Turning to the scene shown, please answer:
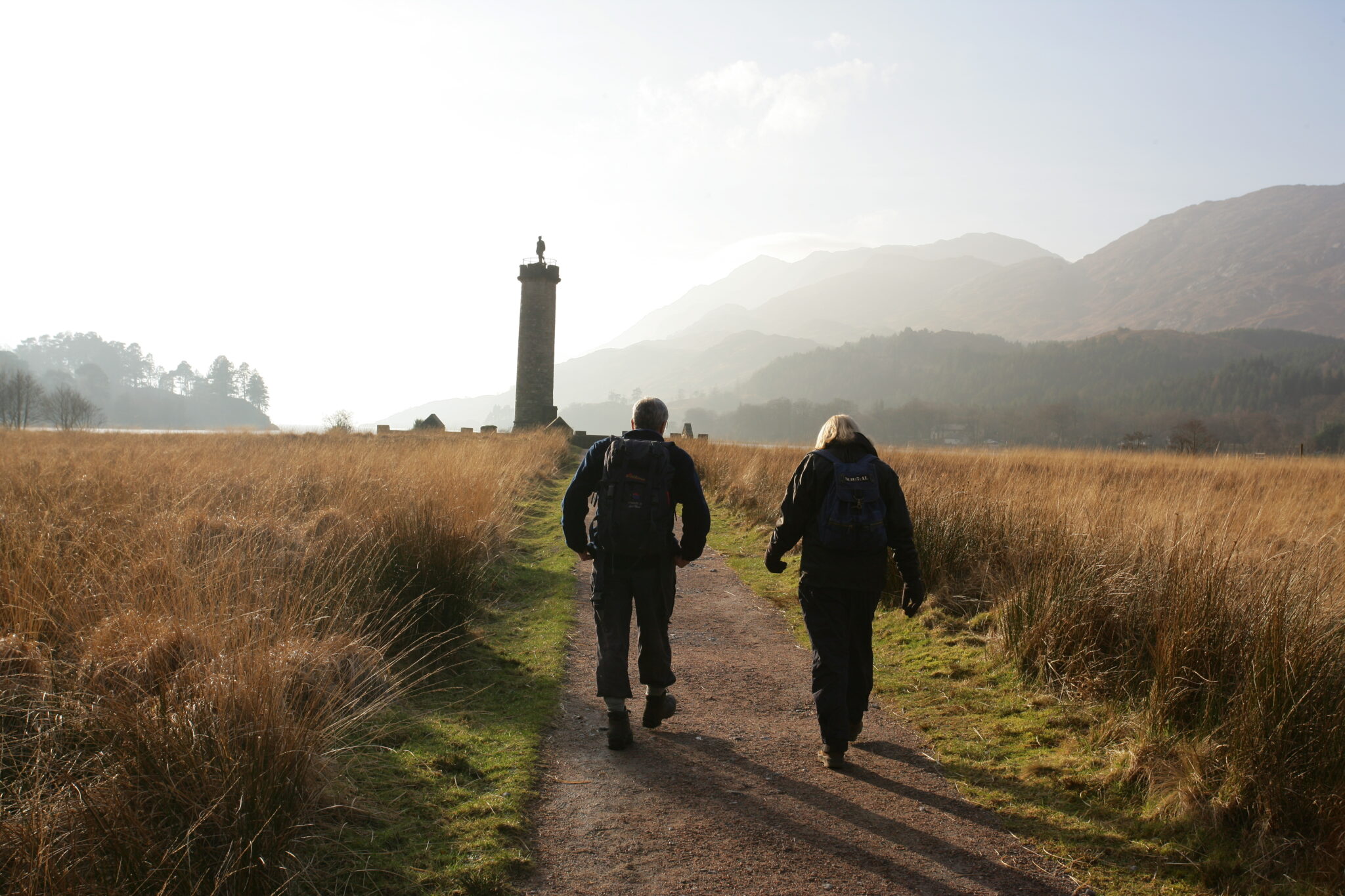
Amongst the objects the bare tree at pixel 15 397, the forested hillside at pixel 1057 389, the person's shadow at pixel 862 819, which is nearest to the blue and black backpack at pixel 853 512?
the person's shadow at pixel 862 819

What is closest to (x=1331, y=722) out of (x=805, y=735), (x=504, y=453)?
(x=805, y=735)

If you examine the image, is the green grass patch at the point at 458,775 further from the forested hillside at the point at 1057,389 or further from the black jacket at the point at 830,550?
the forested hillside at the point at 1057,389

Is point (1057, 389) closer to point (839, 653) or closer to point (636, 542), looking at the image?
point (839, 653)

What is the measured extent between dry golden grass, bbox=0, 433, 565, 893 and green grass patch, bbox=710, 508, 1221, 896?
9.72 ft

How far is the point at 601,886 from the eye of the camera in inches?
105

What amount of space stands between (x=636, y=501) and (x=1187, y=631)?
9.50 ft

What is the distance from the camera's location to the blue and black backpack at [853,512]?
381 centimetres

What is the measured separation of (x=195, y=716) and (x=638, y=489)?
221 centimetres

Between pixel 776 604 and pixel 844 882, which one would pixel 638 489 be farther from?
pixel 776 604

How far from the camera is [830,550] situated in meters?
3.88

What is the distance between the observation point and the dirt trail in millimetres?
2754

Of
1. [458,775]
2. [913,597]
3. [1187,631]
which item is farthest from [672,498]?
[1187,631]

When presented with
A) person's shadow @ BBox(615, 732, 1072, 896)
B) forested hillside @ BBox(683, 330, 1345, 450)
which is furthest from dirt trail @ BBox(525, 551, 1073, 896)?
forested hillside @ BBox(683, 330, 1345, 450)

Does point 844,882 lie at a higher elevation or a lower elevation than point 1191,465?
lower
